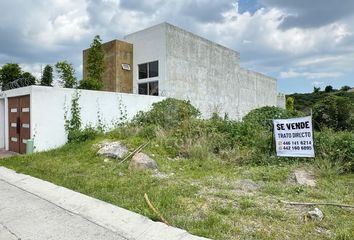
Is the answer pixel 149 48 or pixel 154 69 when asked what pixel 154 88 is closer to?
pixel 154 69

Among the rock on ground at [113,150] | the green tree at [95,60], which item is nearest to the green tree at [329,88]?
the green tree at [95,60]

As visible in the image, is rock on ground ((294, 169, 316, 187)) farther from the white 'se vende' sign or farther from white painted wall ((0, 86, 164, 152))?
white painted wall ((0, 86, 164, 152))

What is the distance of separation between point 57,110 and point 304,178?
32.2 feet

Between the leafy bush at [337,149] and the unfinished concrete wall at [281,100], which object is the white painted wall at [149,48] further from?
the unfinished concrete wall at [281,100]

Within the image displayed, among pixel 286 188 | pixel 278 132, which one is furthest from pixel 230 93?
pixel 286 188

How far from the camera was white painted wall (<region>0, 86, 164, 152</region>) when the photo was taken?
12.2 meters

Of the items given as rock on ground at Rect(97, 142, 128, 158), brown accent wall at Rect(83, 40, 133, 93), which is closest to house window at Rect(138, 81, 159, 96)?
brown accent wall at Rect(83, 40, 133, 93)

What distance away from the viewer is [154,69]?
2039cm

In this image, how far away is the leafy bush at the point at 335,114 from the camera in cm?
1480

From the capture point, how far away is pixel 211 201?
5691mm

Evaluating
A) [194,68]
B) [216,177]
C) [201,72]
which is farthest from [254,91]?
[216,177]

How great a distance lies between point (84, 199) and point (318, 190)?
4.86 metres

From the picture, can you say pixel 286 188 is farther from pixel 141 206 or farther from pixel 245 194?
pixel 141 206

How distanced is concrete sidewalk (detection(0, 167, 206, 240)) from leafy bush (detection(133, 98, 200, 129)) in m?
7.83
